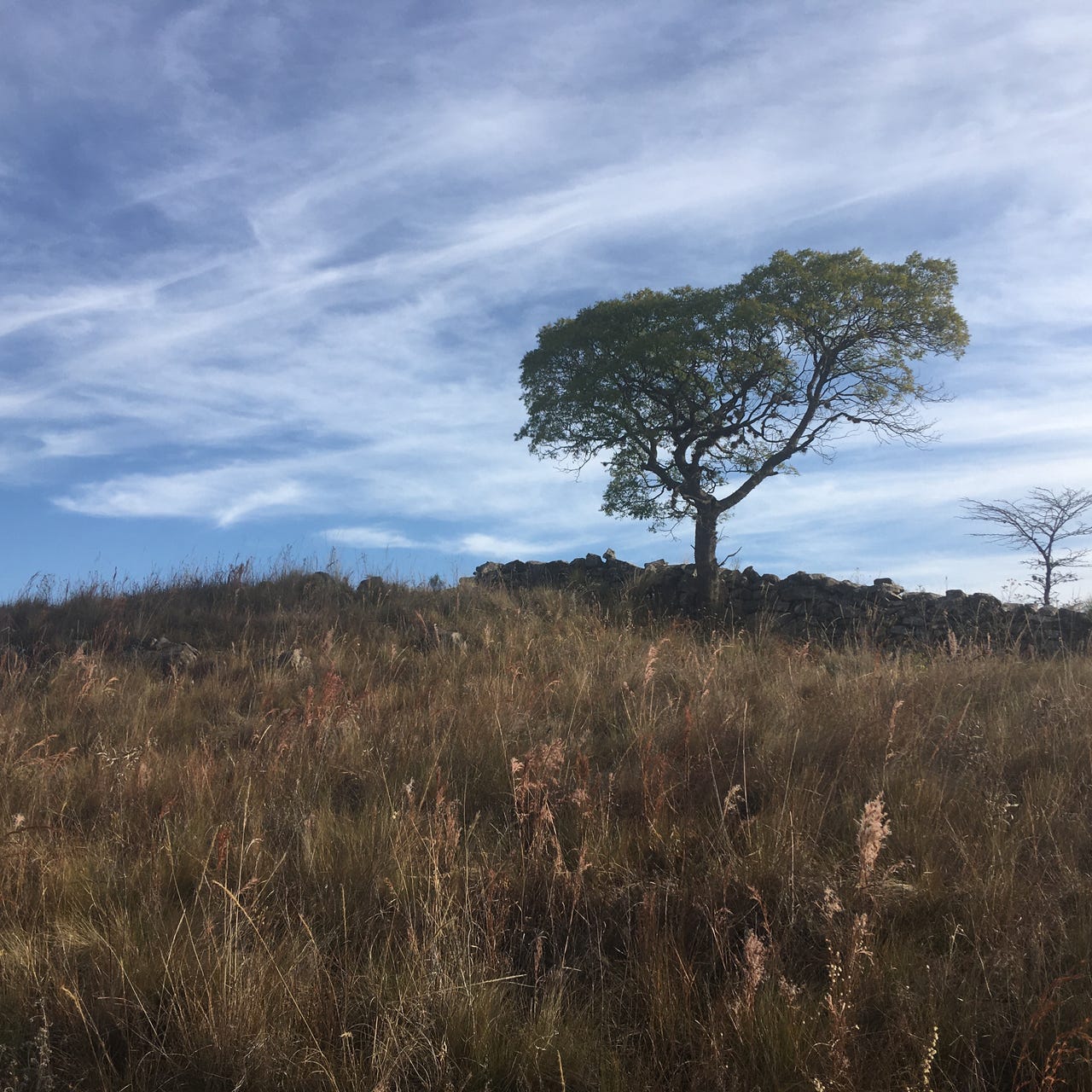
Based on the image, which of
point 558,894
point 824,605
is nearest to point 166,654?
point 558,894

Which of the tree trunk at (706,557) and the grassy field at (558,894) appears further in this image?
the tree trunk at (706,557)

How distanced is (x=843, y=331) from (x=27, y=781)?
55.8 ft

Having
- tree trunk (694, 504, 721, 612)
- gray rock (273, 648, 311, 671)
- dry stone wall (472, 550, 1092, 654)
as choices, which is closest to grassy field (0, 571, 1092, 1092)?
gray rock (273, 648, 311, 671)

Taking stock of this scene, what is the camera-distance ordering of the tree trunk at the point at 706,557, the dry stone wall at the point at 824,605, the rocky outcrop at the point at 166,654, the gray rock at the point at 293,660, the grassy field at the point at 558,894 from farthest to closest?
the tree trunk at the point at 706,557
the dry stone wall at the point at 824,605
the rocky outcrop at the point at 166,654
the gray rock at the point at 293,660
the grassy field at the point at 558,894

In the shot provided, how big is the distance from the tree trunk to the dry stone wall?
262 mm

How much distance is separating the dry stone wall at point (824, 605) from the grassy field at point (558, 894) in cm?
715

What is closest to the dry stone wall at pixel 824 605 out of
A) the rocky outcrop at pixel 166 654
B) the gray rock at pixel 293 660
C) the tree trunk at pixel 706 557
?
the tree trunk at pixel 706 557

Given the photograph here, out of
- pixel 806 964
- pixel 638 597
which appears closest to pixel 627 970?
pixel 806 964

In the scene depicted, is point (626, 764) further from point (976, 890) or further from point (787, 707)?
point (976, 890)

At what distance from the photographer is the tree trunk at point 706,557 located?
16.6 metres

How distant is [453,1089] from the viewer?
245 centimetres

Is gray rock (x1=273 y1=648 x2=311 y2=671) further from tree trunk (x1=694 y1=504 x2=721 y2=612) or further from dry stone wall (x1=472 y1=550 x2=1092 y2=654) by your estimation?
tree trunk (x1=694 y1=504 x2=721 y2=612)

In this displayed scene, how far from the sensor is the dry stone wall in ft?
43.7

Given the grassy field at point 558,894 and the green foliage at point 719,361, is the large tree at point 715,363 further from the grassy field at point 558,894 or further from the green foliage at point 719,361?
the grassy field at point 558,894
